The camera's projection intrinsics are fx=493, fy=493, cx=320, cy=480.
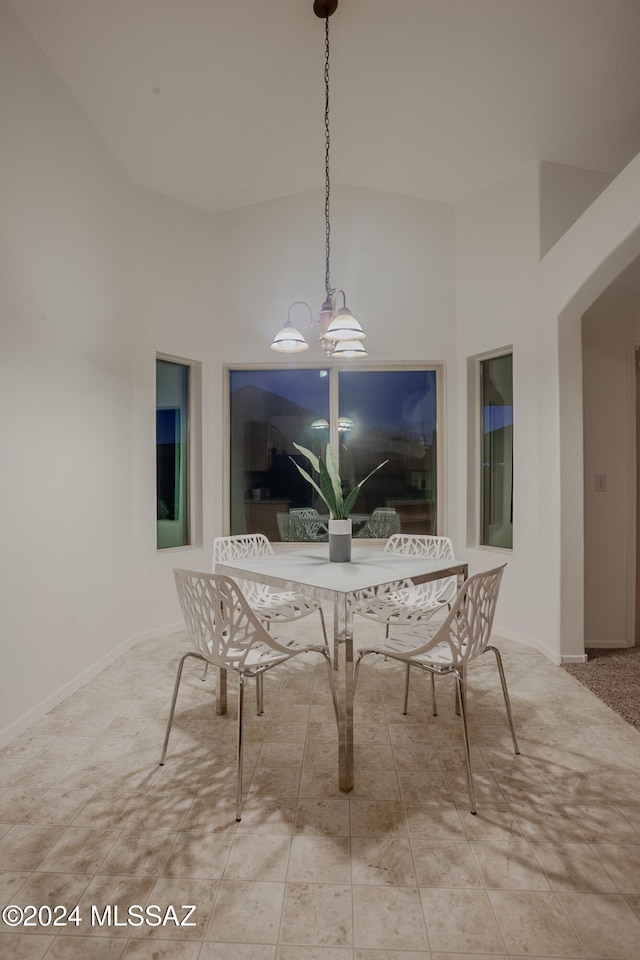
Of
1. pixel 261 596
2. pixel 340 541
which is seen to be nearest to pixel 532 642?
pixel 340 541

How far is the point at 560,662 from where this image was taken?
3.06 metres

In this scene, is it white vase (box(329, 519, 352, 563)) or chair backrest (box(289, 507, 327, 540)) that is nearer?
white vase (box(329, 519, 352, 563))

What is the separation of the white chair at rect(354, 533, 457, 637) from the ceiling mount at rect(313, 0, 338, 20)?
2.69 metres

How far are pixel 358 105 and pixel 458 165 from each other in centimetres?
91

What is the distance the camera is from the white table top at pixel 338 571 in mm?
1910

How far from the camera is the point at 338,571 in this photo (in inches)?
86.7

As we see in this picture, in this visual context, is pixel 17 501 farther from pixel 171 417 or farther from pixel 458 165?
pixel 458 165

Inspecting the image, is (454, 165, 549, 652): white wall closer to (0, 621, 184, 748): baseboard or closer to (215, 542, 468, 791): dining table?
(215, 542, 468, 791): dining table

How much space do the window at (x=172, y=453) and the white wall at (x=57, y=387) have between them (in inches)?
16.2

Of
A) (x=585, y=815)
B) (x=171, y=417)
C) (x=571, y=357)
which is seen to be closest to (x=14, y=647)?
(x=171, y=417)

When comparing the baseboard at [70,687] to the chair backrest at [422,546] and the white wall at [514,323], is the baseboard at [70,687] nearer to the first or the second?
the chair backrest at [422,546]

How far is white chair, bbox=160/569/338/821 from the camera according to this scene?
1.73 meters

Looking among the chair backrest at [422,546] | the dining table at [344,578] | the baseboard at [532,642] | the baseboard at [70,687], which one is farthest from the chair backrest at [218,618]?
the baseboard at [532,642]

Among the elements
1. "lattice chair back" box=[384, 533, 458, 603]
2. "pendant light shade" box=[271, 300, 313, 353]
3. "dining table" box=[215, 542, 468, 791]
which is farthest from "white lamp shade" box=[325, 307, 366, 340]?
"lattice chair back" box=[384, 533, 458, 603]
